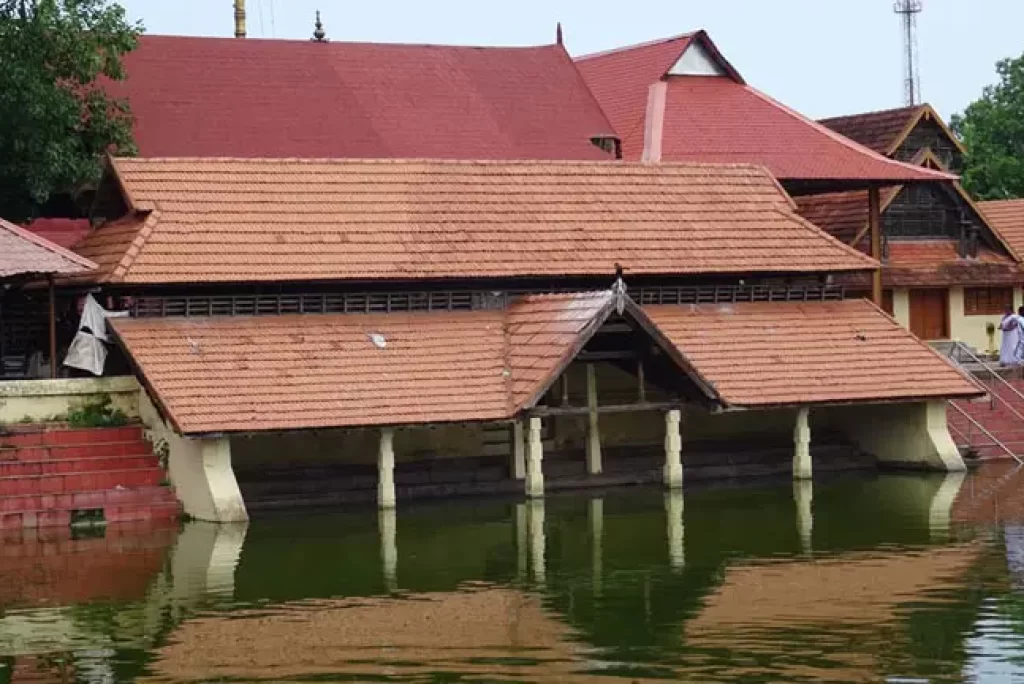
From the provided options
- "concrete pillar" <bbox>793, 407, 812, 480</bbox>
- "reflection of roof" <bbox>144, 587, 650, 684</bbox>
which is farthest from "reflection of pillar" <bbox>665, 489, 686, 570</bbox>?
"reflection of roof" <bbox>144, 587, 650, 684</bbox>

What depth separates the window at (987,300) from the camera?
39.1m

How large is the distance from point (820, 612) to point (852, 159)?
18.6 metres

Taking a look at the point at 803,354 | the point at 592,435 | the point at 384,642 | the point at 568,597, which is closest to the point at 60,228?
the point at 592,435

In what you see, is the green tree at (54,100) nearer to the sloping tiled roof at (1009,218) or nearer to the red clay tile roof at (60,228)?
the red clay tile roof at (60,228)

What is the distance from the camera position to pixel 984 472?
29859 millimetres

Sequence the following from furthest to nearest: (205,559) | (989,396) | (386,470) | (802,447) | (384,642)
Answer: (989,396), (802,447), (386,470), (205,559), (384,642)

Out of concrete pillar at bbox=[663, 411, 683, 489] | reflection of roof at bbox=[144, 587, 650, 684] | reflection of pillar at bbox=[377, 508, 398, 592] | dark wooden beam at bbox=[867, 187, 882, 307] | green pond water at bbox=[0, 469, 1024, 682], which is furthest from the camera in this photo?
dark wooden beam at bbox=[867, 187, 882, 307]

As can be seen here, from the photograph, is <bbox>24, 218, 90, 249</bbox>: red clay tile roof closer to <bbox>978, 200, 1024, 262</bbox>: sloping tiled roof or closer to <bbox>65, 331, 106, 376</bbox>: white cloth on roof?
<bbox>65, 331, 106, 376</bbox>: white cloth on roof

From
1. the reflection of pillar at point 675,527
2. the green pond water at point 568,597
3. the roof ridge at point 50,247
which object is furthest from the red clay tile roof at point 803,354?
the roof ridge at point 50,247

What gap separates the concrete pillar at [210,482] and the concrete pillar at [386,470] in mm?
1780

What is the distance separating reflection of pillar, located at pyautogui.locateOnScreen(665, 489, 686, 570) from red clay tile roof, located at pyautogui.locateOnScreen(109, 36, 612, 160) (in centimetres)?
966

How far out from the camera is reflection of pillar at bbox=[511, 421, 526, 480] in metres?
28.2

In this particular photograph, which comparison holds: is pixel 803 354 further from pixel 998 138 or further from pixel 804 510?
pixel 998 138

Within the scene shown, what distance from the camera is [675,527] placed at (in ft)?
81.4
